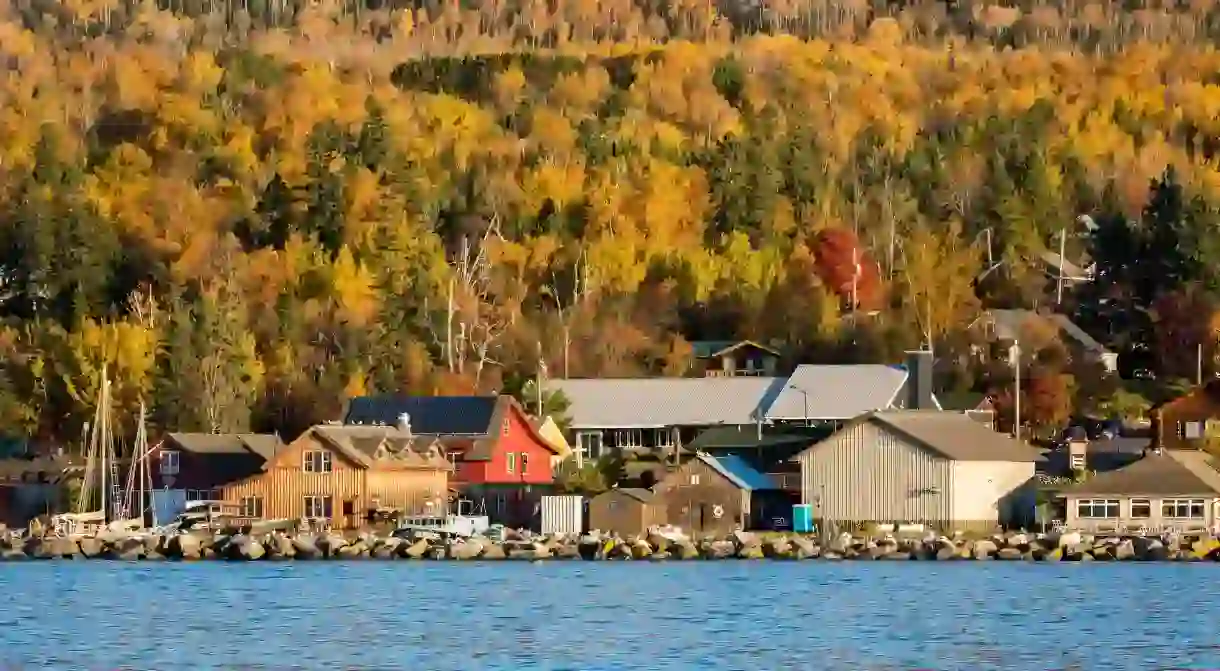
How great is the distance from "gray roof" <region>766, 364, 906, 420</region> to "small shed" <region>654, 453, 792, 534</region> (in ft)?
28.6

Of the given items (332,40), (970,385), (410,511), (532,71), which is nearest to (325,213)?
(970,385)

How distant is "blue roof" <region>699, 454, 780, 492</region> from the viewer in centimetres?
7312

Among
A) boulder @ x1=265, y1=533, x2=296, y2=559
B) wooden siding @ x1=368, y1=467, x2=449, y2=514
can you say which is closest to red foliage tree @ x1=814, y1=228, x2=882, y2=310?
wooden siding @ x1=368, y1=467, x2=449, y2=514

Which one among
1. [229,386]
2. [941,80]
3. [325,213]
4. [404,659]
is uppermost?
[941,80]

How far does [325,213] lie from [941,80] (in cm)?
7265

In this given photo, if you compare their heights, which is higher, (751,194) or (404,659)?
(751,194)

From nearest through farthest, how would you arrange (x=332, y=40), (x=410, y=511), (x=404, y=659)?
(x=404, y=659), (x=410, y=511), (x=332, y=40)

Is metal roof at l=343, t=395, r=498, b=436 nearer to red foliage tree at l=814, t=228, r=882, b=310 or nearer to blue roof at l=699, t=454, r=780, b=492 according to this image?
blue roof at l=699, t=454, r=780, b=492

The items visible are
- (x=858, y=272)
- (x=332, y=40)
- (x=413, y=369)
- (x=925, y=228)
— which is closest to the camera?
(x=413, y=369)

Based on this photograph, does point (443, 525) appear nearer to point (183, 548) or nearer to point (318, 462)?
point (318, 462)

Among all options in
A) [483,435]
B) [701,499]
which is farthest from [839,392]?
[483,435]

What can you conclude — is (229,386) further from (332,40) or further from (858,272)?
(332,40)

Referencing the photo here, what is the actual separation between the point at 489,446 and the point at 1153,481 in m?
18.6

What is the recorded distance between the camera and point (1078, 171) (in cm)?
13175
